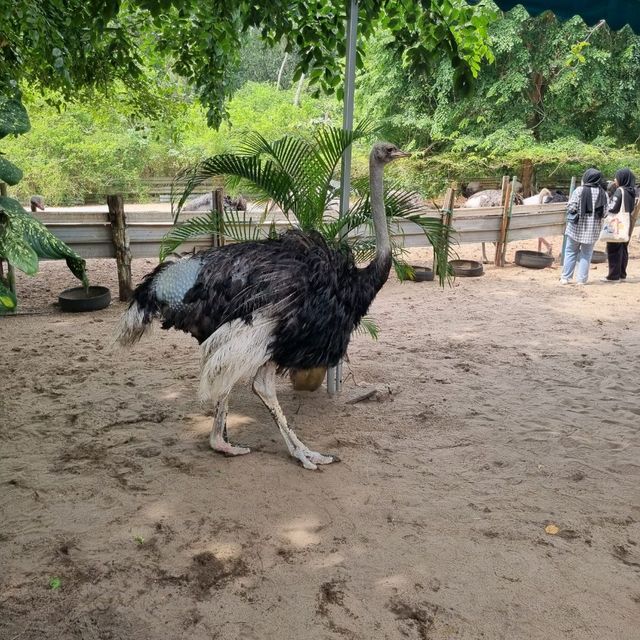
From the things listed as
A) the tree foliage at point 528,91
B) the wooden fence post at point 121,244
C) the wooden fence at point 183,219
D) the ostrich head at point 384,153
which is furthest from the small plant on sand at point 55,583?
the tree foliage at point 528,91

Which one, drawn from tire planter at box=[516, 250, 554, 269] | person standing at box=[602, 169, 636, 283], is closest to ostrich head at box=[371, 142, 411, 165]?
person standing at box=[602, 169, 636, 283]

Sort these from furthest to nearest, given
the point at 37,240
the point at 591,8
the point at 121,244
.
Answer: the point at 121,244
the point at 37,240
the point at 591,8

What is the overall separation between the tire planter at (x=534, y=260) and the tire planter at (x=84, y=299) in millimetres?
6080

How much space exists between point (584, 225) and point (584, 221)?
0.05 m

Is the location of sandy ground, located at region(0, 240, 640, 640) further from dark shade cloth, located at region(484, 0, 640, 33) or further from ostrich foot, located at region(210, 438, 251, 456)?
dark shade cloth, located at region(484, 0, 640, 33)

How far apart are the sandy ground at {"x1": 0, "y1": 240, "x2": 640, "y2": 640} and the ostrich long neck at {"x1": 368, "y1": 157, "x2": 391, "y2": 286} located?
106 centimetres

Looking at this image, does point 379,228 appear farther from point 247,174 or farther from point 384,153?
point 247,174

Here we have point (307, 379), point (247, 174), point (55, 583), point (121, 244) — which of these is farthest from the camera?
point (121, 244)

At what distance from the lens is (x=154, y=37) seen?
6316mm

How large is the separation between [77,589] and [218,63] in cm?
389

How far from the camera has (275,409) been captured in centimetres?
330

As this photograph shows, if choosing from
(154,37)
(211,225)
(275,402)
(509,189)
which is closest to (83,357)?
(211,225)

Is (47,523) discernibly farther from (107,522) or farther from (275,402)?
(275,402)

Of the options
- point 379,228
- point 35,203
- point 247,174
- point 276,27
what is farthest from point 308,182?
point 35,203
